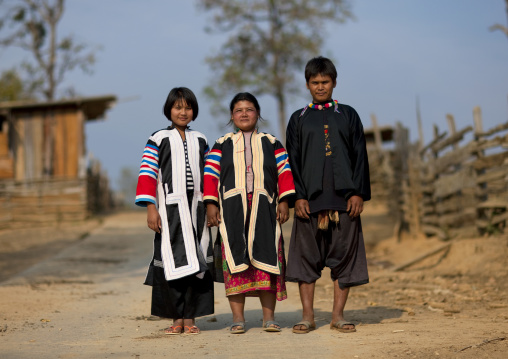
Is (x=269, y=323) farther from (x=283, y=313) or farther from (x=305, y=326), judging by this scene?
(x=283, y=313)

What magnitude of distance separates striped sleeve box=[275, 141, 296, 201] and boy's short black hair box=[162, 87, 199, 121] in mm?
669

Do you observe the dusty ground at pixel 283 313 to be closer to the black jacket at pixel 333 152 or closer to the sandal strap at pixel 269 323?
the sandal strap at pixel 269 323

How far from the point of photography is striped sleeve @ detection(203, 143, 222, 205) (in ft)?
14.7

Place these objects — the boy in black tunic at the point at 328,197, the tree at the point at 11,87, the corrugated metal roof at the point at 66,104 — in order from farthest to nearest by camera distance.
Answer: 1. the tree at the point at 11,87
2. the corrugated metal roof at the point at 66,104
3. the boy in black tunic at the point at 328,197

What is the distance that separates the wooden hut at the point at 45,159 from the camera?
58.1ft

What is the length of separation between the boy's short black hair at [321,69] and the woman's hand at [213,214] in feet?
3.74

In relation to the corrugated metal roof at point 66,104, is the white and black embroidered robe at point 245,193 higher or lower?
lower

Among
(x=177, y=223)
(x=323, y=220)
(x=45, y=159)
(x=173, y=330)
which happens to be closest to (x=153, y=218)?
(x=177, y=223)

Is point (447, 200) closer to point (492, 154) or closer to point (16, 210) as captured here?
point (492, 154)

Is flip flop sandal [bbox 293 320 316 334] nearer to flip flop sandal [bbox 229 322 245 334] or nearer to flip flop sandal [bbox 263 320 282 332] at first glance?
flip flop sandal [bbox 263 320 282 332]

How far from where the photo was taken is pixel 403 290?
22.7 feet

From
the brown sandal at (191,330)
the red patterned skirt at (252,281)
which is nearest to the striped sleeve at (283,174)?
the red patterned skirt at (252,281)

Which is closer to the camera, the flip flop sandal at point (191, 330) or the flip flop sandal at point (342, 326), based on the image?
the flip flop sandal at point (342, 326)

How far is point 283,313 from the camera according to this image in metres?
5.54
